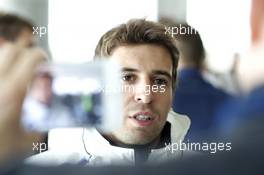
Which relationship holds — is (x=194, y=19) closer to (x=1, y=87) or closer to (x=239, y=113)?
(x=239, y=113)

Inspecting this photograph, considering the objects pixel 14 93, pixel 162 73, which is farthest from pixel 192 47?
pixel 14 93

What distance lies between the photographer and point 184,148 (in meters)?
1.45

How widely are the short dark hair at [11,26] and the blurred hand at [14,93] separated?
0.03 metres

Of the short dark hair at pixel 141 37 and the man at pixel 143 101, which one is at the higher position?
the short dark hair at pixel 141 37

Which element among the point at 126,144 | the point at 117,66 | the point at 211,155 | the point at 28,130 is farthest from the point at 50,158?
the point at 211,155

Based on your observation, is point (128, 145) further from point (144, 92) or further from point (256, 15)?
point (256, 15)

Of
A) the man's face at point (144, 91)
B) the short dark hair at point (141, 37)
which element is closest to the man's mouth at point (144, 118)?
the man's face at point (144, 91)

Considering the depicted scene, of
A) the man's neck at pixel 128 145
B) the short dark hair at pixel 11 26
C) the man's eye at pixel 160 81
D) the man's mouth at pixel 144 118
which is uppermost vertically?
the short dark hair at pixel 11 26

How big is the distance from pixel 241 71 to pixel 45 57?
546 mm

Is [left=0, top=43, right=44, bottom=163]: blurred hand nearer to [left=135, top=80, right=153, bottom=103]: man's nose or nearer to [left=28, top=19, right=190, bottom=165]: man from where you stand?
[left=28, top=19, right=190, bottom=165]: man

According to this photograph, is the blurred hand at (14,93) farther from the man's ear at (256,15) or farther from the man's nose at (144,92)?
the man's ear at (256,15)

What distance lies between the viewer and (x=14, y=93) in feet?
4.96

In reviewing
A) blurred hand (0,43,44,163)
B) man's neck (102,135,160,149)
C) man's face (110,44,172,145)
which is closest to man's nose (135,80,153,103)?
man's face (110,44,172,145)

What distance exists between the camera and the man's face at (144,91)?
1.46 metres
